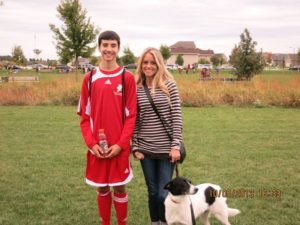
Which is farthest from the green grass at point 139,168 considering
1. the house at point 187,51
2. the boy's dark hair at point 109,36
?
the house at point 187,51

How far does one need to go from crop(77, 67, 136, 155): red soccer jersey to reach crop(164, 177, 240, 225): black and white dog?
63 centimetres

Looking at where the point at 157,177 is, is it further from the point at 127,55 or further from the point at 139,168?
the point at 127,55

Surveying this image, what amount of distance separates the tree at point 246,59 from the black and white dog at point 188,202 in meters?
24.6

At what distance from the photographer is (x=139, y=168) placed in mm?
7223

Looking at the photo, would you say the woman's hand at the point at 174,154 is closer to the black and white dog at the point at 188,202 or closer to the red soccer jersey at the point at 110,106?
the black and white dog at the point at 188,202

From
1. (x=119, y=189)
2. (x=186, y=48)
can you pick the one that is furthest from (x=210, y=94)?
(x=186, y=48)

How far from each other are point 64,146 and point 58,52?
935 inches

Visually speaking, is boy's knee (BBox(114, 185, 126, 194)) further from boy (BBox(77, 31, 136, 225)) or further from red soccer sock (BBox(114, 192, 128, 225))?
boy (BBox(77, 31, 136, 225))

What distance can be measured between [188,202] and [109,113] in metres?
1.17

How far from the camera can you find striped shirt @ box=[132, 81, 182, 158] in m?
3.85

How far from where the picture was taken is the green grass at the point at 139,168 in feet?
16.6

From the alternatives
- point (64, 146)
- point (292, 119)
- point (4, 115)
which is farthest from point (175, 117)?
point (4, 115)

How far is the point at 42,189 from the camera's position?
6.01 metres
